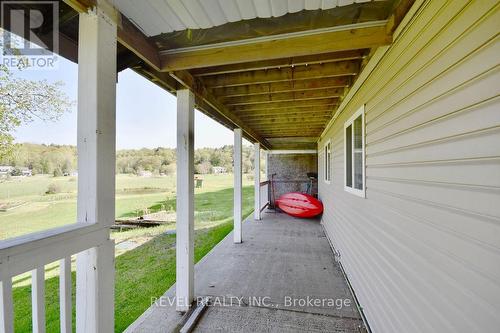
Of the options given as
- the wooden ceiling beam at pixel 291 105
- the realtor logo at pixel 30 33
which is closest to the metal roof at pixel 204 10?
the realtor logo at pixel 30 33

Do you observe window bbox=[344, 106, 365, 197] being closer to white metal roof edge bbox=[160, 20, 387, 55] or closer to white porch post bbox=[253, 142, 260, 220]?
white metal roof edge bbox=[160, 20, 387, 55]

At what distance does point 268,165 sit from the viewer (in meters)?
10.5

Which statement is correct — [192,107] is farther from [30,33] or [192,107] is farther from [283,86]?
[30,33]

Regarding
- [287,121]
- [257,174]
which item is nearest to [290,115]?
[287,121]

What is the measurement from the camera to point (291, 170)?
10219 mm

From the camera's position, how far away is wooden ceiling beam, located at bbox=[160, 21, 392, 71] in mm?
1809

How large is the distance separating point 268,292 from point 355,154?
229 centimetres

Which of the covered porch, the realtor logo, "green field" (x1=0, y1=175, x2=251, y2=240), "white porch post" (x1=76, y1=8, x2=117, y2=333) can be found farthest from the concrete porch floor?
the realtor logo

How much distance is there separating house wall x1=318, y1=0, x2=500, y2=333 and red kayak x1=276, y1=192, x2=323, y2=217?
529cm

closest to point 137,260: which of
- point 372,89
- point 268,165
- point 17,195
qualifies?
point 17,195

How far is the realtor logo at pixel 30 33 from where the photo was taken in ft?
4.38

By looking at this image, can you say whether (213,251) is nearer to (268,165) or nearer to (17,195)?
(17,195)

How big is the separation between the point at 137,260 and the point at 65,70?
4.17 m

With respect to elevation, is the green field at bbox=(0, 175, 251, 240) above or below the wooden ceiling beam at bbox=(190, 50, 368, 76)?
below
